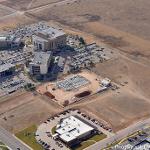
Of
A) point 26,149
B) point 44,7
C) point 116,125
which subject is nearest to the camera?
point 26,149

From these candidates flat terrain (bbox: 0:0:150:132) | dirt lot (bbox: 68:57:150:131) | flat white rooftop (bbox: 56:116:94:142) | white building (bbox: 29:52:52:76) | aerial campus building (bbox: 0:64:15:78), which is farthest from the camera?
aerial campus building (bbox: 0:64:15:78)

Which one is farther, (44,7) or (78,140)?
(44,7)

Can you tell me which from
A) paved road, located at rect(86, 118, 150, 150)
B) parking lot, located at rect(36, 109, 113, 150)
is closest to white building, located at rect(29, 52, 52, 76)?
parking lot, located at rect(36, 109, 113, 150)

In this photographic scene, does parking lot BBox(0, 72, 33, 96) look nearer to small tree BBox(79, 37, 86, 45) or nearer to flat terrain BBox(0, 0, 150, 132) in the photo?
flat terrain BBox(0, 0, 150, 132)

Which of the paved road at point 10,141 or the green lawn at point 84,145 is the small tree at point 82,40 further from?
the green lawn at point 84,145

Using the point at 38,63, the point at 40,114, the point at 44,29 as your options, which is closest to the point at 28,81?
the point at 38,63

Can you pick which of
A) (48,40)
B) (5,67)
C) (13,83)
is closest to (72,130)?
(13,83)

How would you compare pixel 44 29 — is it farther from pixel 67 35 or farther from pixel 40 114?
pixel 40 114
